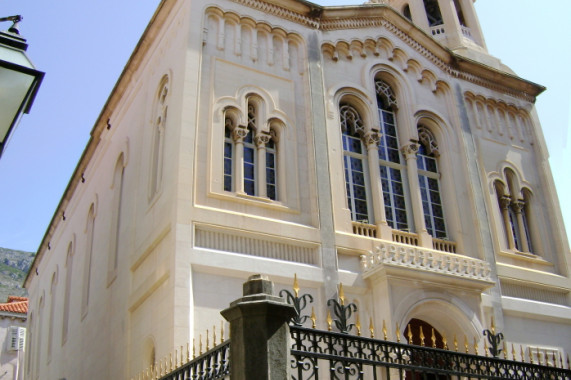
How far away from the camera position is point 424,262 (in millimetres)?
14914

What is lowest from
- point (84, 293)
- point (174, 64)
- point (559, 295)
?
point (559, 295)

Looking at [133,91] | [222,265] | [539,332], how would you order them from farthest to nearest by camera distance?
[133,91] → [539,332] → [222,265]

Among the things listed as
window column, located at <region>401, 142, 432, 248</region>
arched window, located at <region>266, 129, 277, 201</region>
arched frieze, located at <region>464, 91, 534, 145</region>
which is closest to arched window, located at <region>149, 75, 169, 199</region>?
arched window, located at <region>266, 129, 277, 201</region>

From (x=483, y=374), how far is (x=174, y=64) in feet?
36.6

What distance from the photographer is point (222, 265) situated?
1324 centimetres

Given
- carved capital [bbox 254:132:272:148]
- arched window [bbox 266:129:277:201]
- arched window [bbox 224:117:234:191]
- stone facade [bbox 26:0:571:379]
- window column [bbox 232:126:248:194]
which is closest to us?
stone facade [bbox 26:0:571:379]

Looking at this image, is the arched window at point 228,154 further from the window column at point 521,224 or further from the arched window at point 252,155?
the window column at point 521,224

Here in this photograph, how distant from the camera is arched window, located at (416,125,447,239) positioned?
17156 mm

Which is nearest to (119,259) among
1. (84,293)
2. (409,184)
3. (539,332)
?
(84,293)

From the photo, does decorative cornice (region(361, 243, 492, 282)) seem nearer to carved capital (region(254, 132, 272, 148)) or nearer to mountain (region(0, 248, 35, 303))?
carved capital (region(254, 132, 272, 148))

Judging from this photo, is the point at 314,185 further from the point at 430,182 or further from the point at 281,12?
the point at 281,12

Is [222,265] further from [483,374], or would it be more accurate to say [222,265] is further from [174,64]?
[483,374]

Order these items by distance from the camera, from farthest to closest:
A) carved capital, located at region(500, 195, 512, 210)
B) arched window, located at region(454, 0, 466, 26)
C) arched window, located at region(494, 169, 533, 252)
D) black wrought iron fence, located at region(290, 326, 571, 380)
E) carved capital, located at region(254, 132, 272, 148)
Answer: arched window, located at region(454, 0, 466, 26) < carved capital, located at region(500, 195, 512, 210) < arched window, located at region(494, 169, 533, 252) < carved capital, located at region(254, 132, 272, 148) < black wrought iron fence, located at region(290, 326, 571, 380)

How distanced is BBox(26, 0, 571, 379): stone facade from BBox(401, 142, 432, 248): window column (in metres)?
0.05
